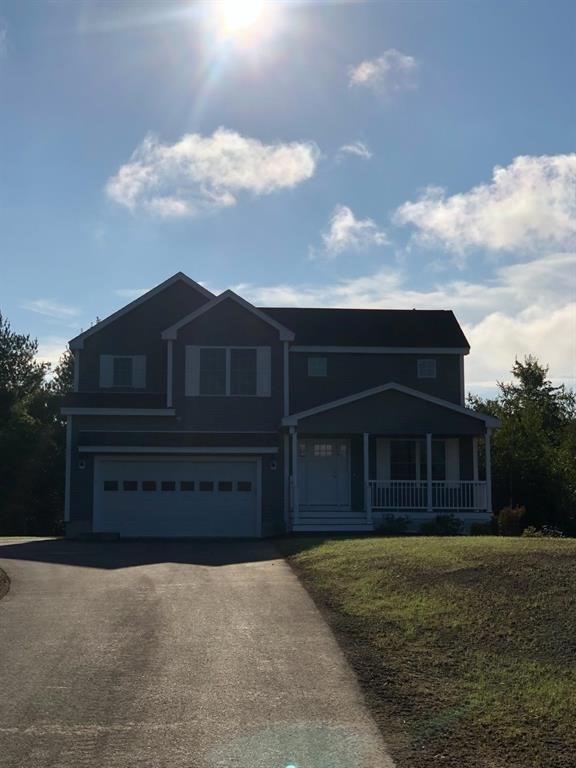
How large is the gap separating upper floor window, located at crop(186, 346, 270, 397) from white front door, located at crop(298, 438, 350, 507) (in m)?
2.13

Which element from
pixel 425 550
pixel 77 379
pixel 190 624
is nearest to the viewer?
pixel 190 624

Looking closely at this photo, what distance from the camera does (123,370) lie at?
2667cm

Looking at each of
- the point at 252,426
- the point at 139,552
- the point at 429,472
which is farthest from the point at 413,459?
the point at 139,552

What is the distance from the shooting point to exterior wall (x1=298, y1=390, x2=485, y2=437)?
948 inches

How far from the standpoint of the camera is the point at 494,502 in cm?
3005

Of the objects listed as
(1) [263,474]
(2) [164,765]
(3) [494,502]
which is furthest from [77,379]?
(2) [164,765]

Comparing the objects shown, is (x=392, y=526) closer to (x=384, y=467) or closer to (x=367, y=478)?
(x=367, y=478)

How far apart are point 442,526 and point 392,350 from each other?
6656 mm

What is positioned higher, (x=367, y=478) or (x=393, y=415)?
(x=393, y=415)

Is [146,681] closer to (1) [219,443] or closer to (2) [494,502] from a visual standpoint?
(1) [219,443]

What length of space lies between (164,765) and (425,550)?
8888 millimetres

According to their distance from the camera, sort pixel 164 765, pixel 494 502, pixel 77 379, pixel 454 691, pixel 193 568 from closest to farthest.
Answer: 1. pixel 164 765
2. pixel 454 691
3. pixel 193 568
4. pixel 77 379
5. pixel 494 502

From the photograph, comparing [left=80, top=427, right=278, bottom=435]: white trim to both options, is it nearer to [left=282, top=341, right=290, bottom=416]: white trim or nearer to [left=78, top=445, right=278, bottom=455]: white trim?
[left=78, top=445, right=278, bottom=455]: white trim

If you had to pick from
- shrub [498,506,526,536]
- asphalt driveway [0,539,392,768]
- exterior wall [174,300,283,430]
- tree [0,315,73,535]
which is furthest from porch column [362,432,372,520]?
tree [0,315,73,535]
